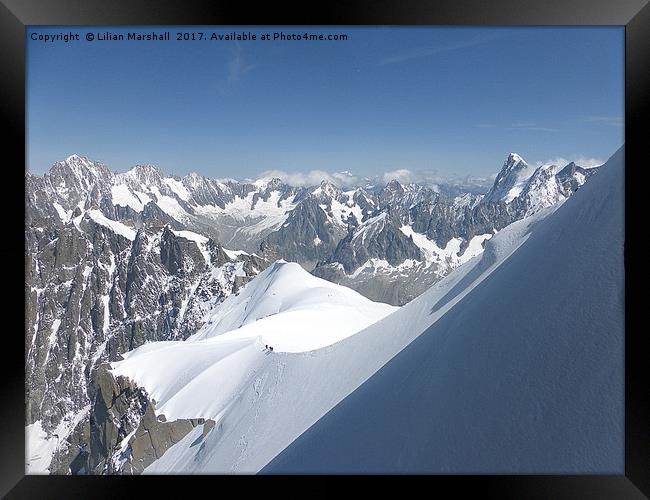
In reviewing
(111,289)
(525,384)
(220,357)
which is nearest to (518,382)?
(525,384)

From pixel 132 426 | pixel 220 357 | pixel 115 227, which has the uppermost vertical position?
pixel 115 227

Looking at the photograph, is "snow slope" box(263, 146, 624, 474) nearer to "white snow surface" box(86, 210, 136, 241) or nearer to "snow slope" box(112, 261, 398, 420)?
"snow slope" box(112, 261, 398, 420)
